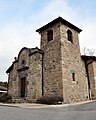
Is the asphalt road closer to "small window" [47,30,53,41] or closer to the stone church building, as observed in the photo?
the stone church building

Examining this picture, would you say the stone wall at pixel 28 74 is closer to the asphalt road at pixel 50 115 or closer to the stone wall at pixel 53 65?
the stone wall at pixel 53 65

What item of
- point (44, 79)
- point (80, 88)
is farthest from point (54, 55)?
point (80, 88)

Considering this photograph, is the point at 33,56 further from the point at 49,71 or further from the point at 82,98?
the point at 82,98

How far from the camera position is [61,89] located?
611 inches

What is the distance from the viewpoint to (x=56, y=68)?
16656mm

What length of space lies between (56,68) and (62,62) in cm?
87

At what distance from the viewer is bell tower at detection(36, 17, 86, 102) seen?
1612 cm

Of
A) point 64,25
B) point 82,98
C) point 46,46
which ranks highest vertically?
point 64,25

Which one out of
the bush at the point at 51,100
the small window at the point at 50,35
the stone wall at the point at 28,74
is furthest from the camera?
the small window at the point at 50,35

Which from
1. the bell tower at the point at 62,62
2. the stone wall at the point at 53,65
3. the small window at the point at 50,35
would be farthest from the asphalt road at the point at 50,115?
the small window at the point at 50,35

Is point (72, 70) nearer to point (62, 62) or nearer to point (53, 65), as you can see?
point (62, 62)

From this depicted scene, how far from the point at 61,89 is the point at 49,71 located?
260 centimetres

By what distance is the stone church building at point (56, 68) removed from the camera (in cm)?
1642

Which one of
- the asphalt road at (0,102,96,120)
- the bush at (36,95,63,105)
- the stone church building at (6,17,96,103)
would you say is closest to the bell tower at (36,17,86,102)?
the stone church building at (6,17,96,103)
